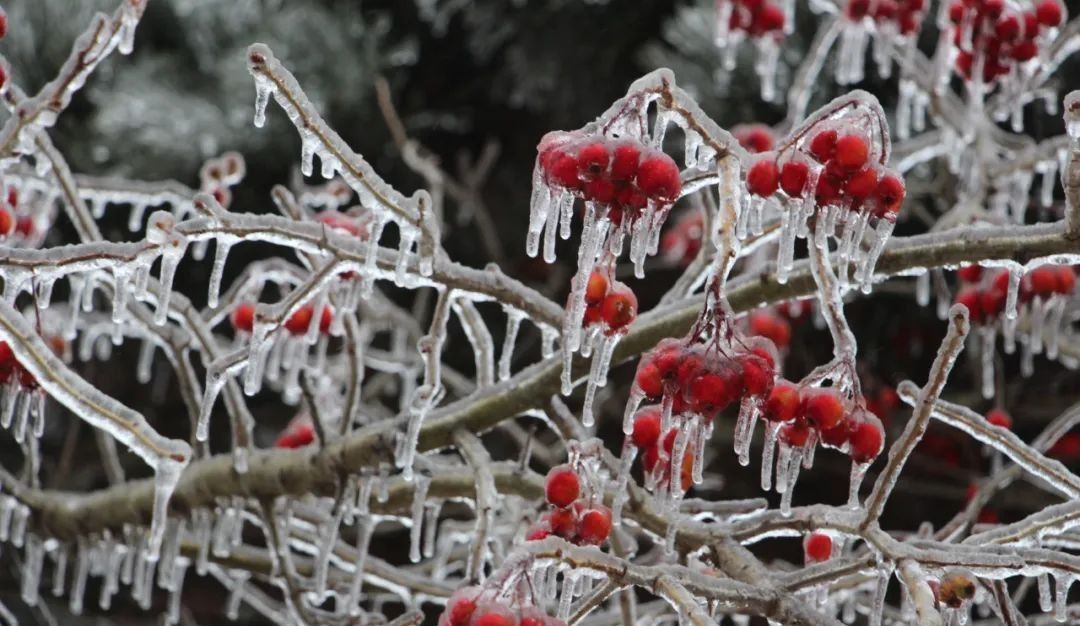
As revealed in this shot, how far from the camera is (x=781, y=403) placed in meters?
1.00

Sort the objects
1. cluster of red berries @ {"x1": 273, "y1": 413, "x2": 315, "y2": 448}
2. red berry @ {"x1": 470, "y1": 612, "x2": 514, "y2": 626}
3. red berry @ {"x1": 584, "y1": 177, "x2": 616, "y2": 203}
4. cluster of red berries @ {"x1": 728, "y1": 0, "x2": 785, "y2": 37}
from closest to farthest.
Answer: red berry @ {"x1": 470, "y1": 612, "x2": 514, "y2": 626}
red berry @ {"x1": 584, "y1": 177, "x2": 616, "y2": 203}
cluster of red berries @ {"x1": 273, "y1": 413, "x2": 315, "y2": 448}
cluster of red berries @ {"x1": 728, "y1": 0, "x2": 785, "y2": 37}

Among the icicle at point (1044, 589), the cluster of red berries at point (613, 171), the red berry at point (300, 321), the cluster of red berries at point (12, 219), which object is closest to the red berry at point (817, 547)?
the icicle at point (1044, 589)

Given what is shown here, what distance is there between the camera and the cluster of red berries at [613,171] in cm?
88

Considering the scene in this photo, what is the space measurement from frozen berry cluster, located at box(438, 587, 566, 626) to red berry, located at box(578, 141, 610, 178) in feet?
1.00

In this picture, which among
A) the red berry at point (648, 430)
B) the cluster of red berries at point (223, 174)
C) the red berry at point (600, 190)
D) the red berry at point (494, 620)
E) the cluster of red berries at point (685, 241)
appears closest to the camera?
the red berry at point (494, 620)

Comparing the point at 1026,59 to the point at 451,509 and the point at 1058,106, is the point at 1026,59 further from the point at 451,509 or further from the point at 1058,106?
the point at 451,509

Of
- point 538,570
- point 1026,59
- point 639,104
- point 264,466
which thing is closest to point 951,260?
point 639,104

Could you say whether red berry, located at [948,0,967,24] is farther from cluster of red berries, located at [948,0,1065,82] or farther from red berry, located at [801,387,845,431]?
red berry, located at [801,387,845,431]

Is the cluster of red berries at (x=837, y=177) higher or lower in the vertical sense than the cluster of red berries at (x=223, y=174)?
lower

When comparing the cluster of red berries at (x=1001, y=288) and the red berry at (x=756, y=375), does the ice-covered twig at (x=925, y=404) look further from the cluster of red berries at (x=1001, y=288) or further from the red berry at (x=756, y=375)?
the cluster of red berries at (x=1001, y=288)

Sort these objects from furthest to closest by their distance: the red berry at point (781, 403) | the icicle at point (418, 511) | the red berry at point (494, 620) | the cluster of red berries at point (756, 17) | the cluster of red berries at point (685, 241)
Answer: the cluster of red berries at point (685, 241) → the cluster of red berries at point (756, 17) → the icicle at point (418, 511) → the red berry at point (781, 403) → the red berry at point (494, 620)

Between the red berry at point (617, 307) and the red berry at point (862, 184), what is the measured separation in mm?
200

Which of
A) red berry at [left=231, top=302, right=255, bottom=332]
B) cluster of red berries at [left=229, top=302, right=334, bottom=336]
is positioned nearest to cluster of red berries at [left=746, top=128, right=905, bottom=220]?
cluster of red berries at [left=229, top=302, right=334, bottom=336]

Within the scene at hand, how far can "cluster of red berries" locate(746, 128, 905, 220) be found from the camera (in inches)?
37.1
